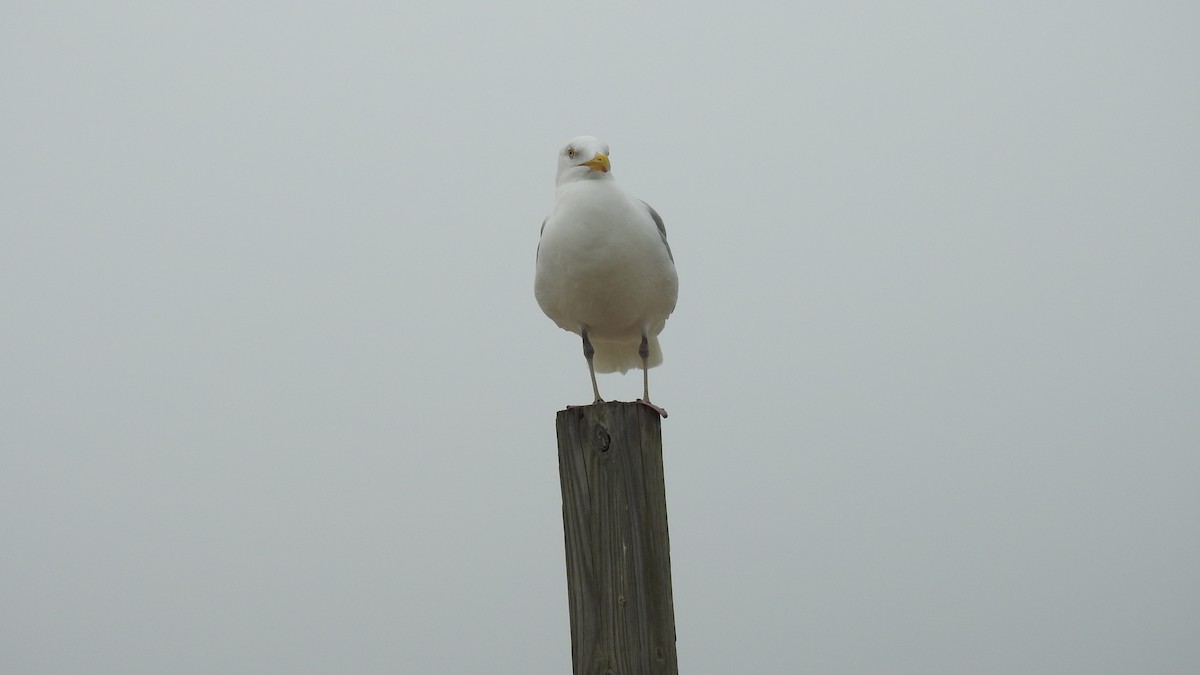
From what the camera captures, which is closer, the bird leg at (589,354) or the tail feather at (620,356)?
the bird leg at (589,354)

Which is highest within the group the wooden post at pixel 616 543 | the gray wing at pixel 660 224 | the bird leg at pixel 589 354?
the gray wing at pixel 660 224

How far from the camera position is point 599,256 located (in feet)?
13.6

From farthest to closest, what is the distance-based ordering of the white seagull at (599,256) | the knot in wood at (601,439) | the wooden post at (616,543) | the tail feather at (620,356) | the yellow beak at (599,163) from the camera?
the tail feather at (620,356) < the yellow beak at (599,163) < the white seagull at (599,256) < the knot in wood at (601,439) < the wooden post at (616,543)

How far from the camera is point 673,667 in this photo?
3336mm

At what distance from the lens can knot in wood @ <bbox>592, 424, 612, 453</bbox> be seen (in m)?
3.46

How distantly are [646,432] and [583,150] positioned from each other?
1.37 meters

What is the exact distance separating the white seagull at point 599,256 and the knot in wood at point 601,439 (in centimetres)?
58

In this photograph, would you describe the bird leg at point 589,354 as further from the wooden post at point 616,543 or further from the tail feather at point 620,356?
the wooden post at point 616,543

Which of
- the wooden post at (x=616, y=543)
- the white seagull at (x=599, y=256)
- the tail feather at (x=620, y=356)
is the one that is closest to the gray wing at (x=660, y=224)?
the white seagull at (x=599, y=256)

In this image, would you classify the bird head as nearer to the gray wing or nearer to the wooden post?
the gray wing

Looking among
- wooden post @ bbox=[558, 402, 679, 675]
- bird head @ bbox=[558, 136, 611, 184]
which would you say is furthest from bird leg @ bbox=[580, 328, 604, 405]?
wooden post @ bbox=[558, 402, 679, 675]

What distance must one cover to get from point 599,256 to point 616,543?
1181 mm

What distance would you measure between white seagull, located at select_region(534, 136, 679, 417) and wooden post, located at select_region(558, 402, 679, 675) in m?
0.58

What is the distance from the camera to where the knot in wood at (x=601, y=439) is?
346 centimetres
